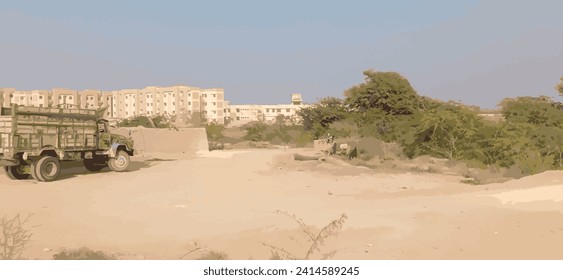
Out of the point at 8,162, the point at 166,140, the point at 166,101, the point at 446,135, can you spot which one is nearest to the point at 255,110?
the point at 166,101

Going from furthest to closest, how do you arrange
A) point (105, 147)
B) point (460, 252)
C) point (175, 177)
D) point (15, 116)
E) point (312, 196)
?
point (105, 147), point (175, 177), point (15, 116), point (312, 196), point (460, 252)

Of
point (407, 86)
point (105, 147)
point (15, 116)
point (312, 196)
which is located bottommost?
point (312, 196)

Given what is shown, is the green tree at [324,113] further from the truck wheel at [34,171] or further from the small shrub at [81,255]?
the small shrub at [81,255]

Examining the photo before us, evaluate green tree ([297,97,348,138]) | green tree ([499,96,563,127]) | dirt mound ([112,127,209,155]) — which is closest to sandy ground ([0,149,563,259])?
dirt mound ([112,127,209,155])

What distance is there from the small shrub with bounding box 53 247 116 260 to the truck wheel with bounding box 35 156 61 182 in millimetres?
8077

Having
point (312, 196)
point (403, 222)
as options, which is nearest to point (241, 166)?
point (312, 196)

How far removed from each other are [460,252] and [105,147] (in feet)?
42.2

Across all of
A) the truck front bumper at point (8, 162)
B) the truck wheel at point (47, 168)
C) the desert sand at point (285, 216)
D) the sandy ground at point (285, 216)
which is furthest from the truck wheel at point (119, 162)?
the truck front bumper at point (8, 162)

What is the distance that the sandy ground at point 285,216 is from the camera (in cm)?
602

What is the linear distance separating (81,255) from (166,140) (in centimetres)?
2027

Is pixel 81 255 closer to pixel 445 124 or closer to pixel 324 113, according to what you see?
pixel 445 124

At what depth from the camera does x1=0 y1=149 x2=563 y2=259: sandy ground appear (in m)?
6.02

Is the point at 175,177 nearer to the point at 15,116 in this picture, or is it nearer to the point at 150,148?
the point at 15,116
